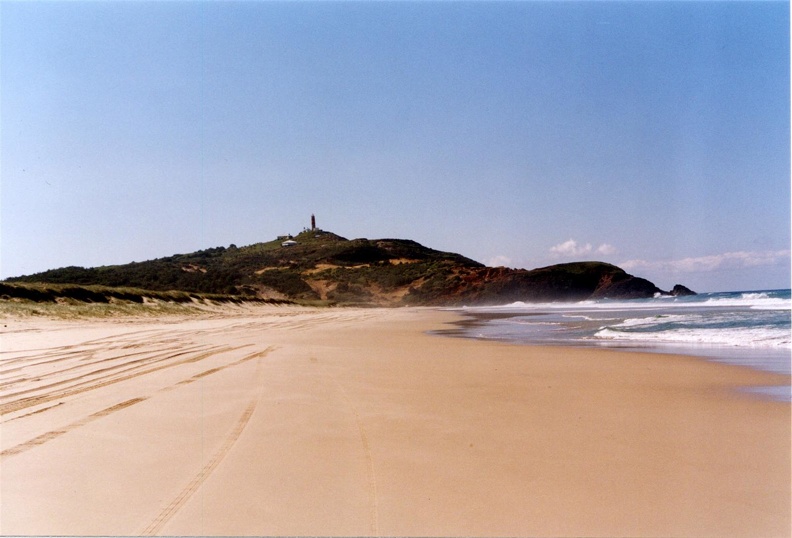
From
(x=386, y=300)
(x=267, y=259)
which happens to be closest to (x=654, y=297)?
(x=386, y=300)

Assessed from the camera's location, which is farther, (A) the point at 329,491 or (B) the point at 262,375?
(B) the point at 262,375

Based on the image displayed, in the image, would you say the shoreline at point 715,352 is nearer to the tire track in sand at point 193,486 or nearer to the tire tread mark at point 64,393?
the tire track in sand at point 193,486

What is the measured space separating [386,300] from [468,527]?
67.1 m

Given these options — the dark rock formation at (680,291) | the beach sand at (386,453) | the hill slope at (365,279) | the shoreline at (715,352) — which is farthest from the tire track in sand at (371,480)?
the dark rock formation at (680,291)

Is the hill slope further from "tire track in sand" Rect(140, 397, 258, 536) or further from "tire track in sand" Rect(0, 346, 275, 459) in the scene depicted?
"tire track in sand" Rect(140, 397, 258, 536)

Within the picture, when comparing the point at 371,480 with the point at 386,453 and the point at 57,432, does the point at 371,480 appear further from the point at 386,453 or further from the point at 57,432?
the point at 57,432

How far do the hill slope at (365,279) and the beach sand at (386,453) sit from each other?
53944 millimetres

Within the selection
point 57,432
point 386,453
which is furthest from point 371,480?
point 57,432

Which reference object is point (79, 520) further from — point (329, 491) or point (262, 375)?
point (262, 375)

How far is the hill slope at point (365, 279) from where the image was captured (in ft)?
211

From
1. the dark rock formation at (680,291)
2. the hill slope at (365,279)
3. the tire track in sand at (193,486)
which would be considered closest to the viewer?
the tire track in sand at (193,486)

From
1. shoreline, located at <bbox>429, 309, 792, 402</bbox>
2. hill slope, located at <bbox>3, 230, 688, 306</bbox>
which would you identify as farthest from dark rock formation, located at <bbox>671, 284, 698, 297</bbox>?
shoreline, located at <bbox>429, 309, 792, 402</bbox>

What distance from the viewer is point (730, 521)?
342cm

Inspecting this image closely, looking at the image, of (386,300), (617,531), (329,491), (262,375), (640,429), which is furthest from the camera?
(386,300)
